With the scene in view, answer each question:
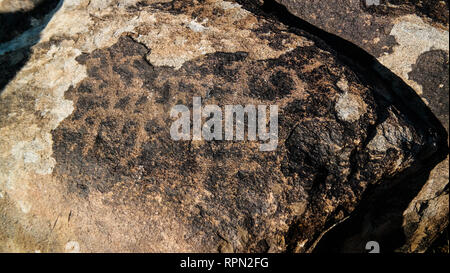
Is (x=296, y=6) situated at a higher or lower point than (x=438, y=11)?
lower

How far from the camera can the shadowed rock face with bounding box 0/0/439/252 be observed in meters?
1.28

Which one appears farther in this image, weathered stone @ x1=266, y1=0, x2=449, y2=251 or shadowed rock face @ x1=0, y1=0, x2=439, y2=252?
weathered stone @ x1=266, y1=0, x2=449, y2=251

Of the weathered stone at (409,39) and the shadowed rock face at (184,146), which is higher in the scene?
the weathered stone at (409,39)

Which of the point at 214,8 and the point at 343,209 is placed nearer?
the point at 343,209

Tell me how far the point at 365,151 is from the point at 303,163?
0.90 feet

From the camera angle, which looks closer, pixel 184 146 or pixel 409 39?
pixel 184 146

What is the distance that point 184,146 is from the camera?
4.47 ft

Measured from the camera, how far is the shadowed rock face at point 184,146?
4.19ft

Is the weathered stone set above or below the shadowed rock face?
above

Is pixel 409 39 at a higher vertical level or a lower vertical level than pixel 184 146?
higher

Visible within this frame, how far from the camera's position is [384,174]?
4.70 ft
